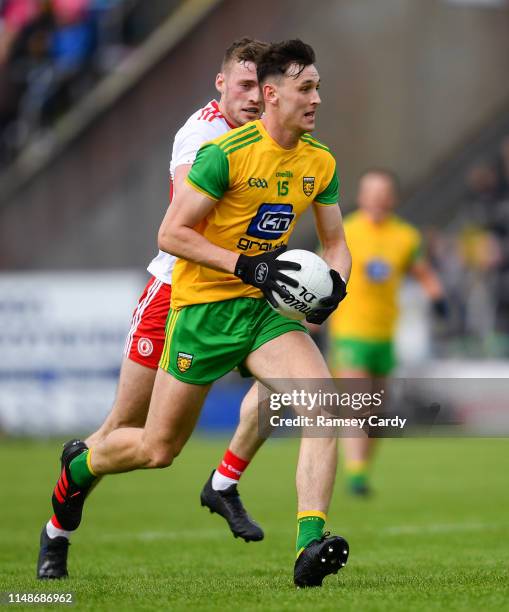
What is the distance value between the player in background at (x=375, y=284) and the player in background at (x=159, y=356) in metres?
5.05

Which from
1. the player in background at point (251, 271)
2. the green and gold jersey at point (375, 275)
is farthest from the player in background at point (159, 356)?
the green and gold jersey at point (375, 275)

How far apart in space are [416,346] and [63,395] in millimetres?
4657

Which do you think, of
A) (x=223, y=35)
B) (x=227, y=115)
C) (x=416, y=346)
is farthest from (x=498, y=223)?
(x=227, y=115)

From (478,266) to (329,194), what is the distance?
515 inches

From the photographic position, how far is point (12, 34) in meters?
19.9

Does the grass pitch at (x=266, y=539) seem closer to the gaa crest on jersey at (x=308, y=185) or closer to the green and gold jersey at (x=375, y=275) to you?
the green and gold jersey at (x=375, y=275)

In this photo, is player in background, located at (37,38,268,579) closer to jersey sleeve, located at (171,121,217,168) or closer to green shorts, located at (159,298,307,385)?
jersey sleeve, located at (171,121,217,168)

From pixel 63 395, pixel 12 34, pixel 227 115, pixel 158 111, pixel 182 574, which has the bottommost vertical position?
pixel 182 574

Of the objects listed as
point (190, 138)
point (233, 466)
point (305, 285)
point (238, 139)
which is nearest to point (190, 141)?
point (190, 138)

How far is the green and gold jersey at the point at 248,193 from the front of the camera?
5.99 metres

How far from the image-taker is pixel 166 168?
18.9 m

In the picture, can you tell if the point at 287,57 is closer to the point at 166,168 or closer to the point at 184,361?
the point at 184,361

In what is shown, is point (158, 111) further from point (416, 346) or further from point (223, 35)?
point (416, 346)

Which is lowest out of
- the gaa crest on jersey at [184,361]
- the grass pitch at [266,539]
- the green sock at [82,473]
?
the grass pitch at [266,539]
